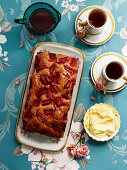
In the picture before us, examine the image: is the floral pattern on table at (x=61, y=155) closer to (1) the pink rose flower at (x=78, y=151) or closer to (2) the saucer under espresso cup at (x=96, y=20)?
(1) the pink rose flower at (x=78, y=151)

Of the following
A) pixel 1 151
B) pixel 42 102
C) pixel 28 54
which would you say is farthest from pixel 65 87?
pixel 1 151

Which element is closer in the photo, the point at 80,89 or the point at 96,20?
the point at 96,20

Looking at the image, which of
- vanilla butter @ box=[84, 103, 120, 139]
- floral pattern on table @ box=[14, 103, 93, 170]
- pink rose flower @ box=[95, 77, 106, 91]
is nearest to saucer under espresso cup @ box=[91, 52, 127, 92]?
pink rose flower @ box=[95, 77, 106, 91]

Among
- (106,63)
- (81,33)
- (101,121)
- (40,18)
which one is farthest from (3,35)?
(101,121)

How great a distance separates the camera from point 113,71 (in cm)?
167

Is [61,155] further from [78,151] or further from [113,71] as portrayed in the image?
[113,71]

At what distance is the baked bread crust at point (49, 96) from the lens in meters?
1.56

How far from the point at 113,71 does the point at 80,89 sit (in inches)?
11.4

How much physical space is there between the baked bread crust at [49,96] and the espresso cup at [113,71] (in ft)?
0.80

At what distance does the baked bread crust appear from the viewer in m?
1.56

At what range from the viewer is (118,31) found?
1.78 metres

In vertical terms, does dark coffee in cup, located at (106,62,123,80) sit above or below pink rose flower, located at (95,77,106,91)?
above

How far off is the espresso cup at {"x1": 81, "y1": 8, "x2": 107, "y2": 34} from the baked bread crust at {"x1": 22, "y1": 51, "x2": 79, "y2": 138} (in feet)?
1.07

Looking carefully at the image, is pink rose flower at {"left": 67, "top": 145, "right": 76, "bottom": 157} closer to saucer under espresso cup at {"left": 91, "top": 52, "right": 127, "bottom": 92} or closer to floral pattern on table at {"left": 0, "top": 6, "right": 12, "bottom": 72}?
saucer under espresso cup at {"left": 91, "top": 52, "right": 127, "bottom": 92}
